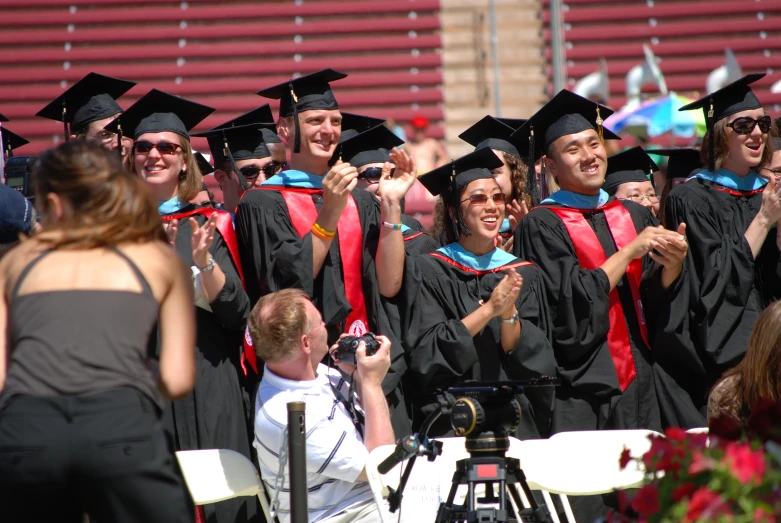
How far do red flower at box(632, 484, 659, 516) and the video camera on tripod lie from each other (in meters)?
1.06

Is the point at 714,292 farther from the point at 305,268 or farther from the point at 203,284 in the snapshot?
the point at 203,284

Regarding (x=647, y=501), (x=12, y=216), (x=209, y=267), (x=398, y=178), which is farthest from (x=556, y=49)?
(x=647, y=501)

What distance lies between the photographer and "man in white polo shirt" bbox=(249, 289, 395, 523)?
3.47m

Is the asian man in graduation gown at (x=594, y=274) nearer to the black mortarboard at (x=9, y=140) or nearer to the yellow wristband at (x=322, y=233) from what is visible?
the yellow wristband at (x=322, y=233)

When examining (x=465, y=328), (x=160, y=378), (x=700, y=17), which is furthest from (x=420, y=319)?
(x=700, y=17)

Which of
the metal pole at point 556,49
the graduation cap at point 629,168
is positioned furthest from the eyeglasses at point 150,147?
the metal pole at point 556,49

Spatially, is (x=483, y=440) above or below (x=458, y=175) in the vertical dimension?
below

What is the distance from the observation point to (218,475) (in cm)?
359

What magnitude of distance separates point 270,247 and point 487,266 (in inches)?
39.5

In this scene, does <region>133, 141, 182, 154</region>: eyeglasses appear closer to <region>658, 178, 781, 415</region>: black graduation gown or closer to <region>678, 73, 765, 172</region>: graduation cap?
<region>658, 178, 781, 415</region>: black graduation gown

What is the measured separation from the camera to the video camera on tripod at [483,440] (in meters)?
2.91

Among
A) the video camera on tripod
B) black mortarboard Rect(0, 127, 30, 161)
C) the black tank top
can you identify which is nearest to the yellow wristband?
the video camera on tripod

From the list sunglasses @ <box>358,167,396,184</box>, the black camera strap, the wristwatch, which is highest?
sunglasses @ <box>358,167,396,184</box>

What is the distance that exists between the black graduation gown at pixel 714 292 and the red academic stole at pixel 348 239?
1388 millimetres
